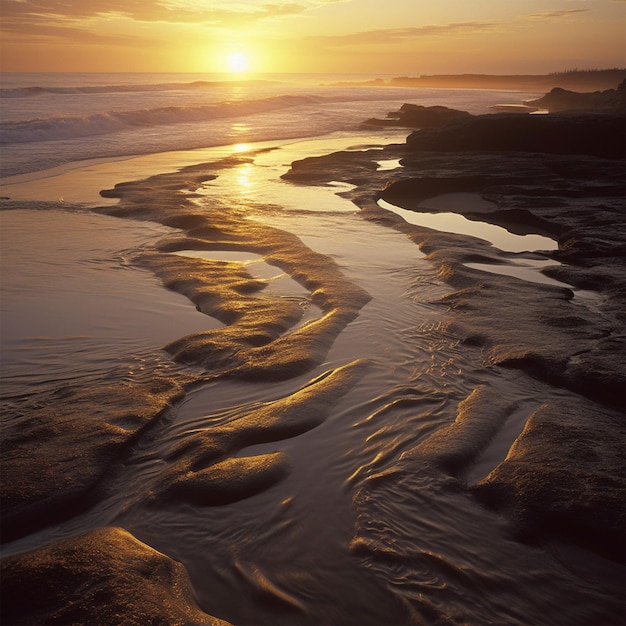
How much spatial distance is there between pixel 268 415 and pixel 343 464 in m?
0.69

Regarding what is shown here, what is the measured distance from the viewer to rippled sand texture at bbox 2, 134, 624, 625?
2471 millimetres

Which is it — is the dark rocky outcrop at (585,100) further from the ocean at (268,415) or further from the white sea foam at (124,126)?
the ocean at (268,415)

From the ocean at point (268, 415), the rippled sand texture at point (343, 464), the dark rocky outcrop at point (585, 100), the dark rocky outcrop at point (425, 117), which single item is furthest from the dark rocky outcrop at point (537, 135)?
the dark rocky outcrop at point (585, 100)

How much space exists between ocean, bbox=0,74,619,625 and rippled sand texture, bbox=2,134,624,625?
0.05 feet

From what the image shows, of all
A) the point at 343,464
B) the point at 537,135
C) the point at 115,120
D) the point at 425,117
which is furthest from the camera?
the point at 425,117

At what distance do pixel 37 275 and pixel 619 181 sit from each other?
35.4ft

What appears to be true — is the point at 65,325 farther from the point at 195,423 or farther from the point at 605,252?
the point at 605,252

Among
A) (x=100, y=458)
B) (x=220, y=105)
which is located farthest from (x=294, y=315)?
(x=220, y=105)

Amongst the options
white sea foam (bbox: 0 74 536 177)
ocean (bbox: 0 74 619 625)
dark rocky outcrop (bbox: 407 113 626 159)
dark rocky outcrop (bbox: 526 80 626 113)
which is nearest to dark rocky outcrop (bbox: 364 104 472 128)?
white sea foam (bbox: 0 74 536 177)

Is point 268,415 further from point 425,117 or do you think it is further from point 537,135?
point 425,117

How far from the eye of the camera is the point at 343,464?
3354mm

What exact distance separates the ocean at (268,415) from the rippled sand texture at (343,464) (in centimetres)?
1

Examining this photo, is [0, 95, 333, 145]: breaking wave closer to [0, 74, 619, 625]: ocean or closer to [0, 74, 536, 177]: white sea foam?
[0, 74, 536, 177]: white sea foam

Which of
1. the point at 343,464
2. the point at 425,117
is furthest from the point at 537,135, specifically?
the point at 343,464
